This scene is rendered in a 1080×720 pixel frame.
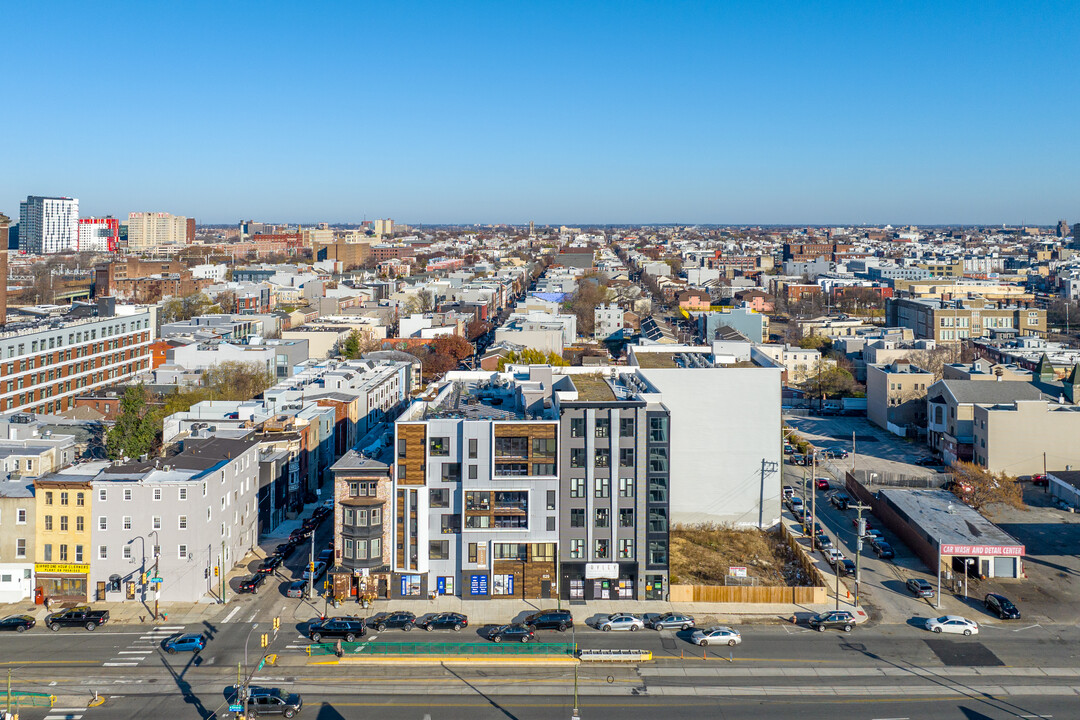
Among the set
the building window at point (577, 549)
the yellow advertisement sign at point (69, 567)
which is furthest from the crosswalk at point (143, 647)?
the building window at point (577, 549)

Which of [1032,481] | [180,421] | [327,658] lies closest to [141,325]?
[180,421]

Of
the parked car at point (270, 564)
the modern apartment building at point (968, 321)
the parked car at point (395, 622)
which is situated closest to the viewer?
the parked car at point (395, 622)

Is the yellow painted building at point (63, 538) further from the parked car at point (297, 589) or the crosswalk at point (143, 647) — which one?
the parked car at point (297, 589)

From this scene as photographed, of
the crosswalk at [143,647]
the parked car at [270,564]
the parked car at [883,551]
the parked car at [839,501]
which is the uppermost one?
the parked car at [839,501]

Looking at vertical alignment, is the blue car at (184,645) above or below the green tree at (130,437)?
below

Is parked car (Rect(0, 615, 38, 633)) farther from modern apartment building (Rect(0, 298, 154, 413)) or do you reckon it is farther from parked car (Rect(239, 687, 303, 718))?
modern apartment building (Rect(0, 298, 154, 413))

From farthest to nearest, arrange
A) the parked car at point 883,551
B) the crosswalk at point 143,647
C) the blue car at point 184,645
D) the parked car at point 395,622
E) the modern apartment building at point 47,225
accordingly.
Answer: the modern apartment building at point 47,225, the parked car at point 883,551, the parked car at point 395,622, the blue car at point 184,645, the crosswalk at point 143,647

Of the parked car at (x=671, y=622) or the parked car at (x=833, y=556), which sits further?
the parked car at (x=833, y=556)

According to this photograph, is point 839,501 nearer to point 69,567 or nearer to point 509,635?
point 509,635
